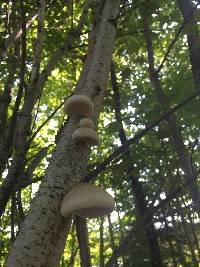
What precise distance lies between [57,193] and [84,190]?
0.16 m

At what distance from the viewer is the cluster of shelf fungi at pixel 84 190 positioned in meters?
1.60

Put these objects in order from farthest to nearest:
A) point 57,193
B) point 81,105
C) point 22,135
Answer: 1. point 22,135
2. point 81,105
3. point 57,193

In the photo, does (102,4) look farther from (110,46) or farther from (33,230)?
(33,230)

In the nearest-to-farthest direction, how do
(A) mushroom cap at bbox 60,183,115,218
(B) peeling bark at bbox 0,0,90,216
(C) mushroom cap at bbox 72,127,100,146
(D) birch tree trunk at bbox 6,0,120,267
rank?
(D) birch tree trunk at bbox 6,0,120,267 → (A) mushroom cap at bbox 60,183,115,218 → (C) mushroom cap at bbox 72,127,100,146 → (B) peeling bark at bbox 0,0,90,216

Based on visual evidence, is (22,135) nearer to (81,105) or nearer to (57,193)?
(81,105)

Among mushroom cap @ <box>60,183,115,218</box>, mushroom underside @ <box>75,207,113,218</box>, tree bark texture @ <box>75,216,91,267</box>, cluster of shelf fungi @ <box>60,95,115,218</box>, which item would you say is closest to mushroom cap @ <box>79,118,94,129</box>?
cluster of shelf fungi @ <box>60,95,115,218</box>

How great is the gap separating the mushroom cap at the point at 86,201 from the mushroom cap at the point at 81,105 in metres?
0.51

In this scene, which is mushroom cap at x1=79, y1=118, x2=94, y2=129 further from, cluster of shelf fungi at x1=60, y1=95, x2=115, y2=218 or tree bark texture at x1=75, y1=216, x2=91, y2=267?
tree bark texture at x1=75, y1=216, x2=91, y2=267

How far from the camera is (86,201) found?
71.2 inches

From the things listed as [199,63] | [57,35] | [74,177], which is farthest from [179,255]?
[74,177]

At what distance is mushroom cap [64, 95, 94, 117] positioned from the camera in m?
2.04

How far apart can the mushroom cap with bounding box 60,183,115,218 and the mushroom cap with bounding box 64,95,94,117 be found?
1.68ft

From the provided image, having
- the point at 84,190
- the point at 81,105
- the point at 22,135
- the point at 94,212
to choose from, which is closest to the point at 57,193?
the point at 84,190

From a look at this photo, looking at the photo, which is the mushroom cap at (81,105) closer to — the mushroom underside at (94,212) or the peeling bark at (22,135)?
the peeling bark at (22,135)
